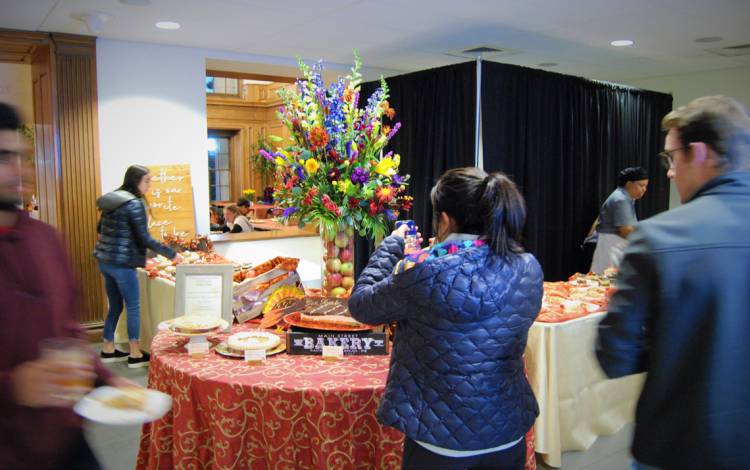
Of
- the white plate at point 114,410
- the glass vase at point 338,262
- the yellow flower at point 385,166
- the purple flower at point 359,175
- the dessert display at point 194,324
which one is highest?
the yellow flower at point 385,166

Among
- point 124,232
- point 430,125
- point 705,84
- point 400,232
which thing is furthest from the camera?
point 705,84

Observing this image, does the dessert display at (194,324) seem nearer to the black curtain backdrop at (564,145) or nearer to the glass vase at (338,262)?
the glass vase at (338,262)

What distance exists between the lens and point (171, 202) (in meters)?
5.36

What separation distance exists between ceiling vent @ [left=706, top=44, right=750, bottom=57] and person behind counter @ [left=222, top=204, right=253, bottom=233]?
4858 millimetres

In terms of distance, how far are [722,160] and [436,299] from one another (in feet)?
2.16

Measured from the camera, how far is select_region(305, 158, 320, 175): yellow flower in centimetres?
236

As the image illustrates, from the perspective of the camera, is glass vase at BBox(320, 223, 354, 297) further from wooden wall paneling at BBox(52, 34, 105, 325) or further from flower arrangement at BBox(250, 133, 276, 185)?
flower arrangement at BBox(250, 133, 276, 185)

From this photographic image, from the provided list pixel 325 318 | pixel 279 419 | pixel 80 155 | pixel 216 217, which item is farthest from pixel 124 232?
pixel 216 217

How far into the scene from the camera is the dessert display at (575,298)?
2.89m

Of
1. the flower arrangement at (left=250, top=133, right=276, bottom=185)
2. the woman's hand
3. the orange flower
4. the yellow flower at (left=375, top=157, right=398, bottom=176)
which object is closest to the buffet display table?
the woman's hand

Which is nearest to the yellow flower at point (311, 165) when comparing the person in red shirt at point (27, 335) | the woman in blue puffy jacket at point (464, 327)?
the woman in blue puffy jacket at point (464, 327)

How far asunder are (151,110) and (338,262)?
3.50 metres

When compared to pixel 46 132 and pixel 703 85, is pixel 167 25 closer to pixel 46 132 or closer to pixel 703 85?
pixel 46 132

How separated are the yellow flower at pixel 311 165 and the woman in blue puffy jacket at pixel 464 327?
0.90 m
